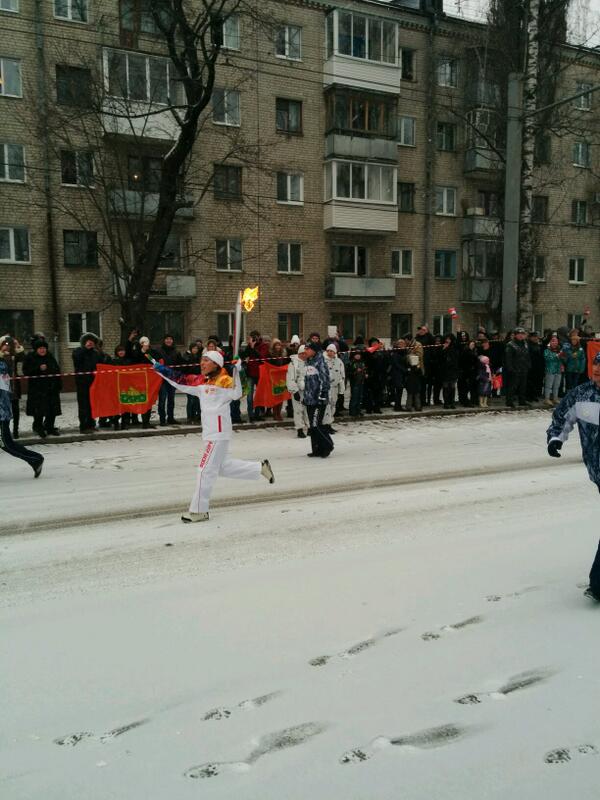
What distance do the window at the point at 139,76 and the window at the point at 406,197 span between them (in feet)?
35.4

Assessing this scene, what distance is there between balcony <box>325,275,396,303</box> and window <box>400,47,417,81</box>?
9585 millimetres

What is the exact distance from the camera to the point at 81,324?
25156mm

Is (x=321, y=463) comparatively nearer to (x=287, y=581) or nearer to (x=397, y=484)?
(x=397, y=484)

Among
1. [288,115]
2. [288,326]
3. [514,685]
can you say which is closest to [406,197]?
[288,115]

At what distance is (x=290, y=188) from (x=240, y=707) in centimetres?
2712

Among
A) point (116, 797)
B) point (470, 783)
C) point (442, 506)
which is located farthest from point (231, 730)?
point (442, 506)

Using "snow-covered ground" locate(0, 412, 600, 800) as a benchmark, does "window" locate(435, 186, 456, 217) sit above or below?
above

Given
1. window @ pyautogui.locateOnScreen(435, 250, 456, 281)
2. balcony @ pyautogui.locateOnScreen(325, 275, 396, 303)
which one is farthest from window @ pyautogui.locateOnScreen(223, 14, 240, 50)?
window @ pyautogui.locateOnScreen(435, 250, 456, 281)

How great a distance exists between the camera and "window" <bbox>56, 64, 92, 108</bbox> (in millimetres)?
19308

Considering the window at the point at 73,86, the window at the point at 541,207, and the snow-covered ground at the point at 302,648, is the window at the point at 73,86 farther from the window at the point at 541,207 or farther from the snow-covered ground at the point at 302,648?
the window at the point at 541,207

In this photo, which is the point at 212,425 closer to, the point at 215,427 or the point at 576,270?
the point at 215,427

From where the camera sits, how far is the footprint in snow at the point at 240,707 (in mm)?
3293

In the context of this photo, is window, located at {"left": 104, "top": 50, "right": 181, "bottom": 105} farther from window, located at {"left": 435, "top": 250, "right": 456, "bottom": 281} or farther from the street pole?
window, located at {"left": 435, "top": 250, "right": 456, "bottom": 281}

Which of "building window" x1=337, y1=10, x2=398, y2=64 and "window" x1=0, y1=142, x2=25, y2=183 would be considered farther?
"building window" x1=337, y1=10, x2=398, y2=64
